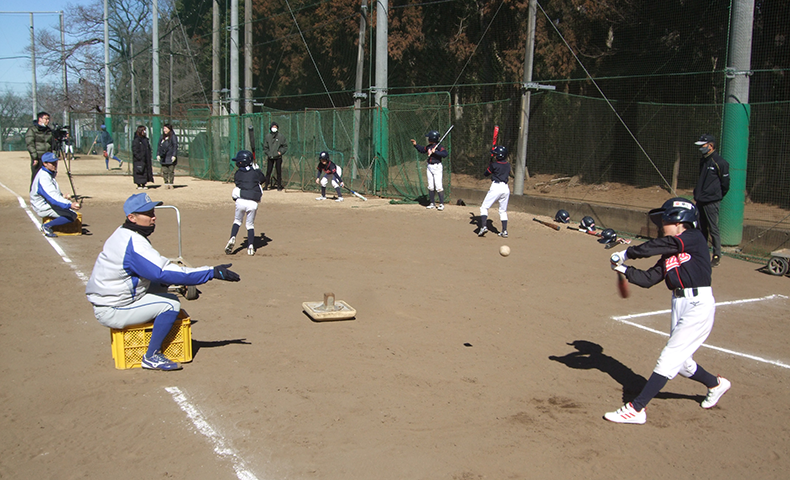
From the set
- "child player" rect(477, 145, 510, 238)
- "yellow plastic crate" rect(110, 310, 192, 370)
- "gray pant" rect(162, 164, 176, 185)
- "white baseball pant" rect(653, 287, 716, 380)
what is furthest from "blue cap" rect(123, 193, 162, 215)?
"gray pant" rect(162, 164, 176, 185)

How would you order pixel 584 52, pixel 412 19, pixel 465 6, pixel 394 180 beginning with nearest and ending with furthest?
pixel 394 180 → pixel 584 52 → pixel 465 6 → pixel 412 19

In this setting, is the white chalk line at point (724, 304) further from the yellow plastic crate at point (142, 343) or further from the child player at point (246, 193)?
the child player at point (246, 193)

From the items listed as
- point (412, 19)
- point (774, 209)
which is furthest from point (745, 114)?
point (412, 19)

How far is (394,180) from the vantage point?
20125 millimetres

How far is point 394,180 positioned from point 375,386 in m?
14.9

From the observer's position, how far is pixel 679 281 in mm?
4973

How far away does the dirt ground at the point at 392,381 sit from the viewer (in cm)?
436

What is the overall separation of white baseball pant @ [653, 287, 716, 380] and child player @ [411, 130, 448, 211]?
1224 centimetres

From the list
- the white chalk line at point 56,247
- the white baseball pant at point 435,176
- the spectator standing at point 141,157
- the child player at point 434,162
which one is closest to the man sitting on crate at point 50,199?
the white chalk line at point 56,247

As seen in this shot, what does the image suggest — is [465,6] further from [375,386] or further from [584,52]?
[375,386]

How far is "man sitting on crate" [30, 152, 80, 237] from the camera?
39.0 feet

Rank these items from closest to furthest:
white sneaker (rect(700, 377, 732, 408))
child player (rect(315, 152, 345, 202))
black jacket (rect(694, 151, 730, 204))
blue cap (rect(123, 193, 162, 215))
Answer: white sneaker (rect(700, 377, 732, 408)) < blue cap (rect(123, 193, 162, 215)) < black jacket (rect(694, 151, 730, 204)) < child player (rect(315, 152, 345, 202))

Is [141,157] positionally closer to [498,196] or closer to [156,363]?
[498,196]

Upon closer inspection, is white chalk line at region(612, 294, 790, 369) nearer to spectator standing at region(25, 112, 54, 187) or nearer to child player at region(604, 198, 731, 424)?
child player at region(604, 198, 731, 424)
